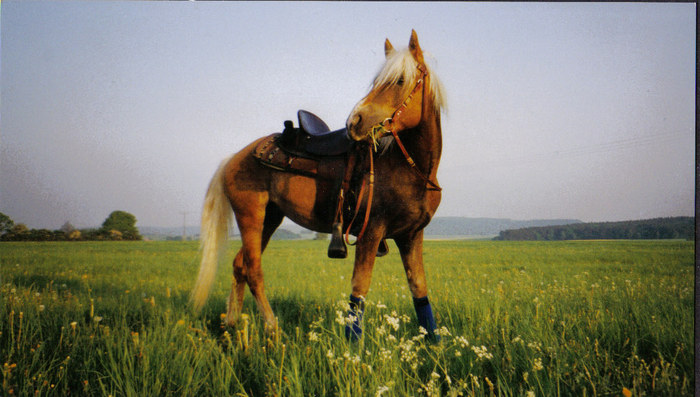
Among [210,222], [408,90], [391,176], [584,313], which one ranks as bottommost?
[584,313]

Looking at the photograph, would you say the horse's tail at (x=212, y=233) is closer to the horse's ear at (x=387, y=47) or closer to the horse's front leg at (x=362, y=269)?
the horse's front leg at (x=362, y=269)

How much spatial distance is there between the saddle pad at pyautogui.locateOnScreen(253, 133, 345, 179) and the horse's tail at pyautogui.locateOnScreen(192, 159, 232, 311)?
0.66m

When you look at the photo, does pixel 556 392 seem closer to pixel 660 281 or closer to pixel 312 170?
pixel 660 281

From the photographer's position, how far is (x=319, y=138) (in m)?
2.92

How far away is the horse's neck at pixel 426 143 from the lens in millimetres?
2363

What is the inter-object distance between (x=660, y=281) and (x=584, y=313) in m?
0.91

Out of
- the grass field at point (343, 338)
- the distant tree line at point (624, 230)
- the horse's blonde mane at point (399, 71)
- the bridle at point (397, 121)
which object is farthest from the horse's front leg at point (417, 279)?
the distant tree line at point (624, 230)

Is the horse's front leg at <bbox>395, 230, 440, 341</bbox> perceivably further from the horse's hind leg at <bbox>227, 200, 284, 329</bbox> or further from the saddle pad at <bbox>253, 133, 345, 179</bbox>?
the horse's hind leg at <bbox>227, 200, 284, 329</bbox>

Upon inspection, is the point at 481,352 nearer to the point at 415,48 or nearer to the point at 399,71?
the point at 399,71

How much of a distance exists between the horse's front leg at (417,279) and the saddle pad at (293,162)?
0.80 meters

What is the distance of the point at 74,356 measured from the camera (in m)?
2.25

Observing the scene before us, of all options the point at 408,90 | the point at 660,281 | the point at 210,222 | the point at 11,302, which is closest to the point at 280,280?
the point at 210,222

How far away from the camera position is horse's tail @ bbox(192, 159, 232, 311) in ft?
10.4

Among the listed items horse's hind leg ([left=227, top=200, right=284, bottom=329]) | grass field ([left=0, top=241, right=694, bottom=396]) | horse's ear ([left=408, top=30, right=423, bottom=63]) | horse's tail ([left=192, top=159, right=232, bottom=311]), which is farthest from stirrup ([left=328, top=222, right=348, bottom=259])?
horse's tail ([left=192, top=159, right=232, bottom=311])
